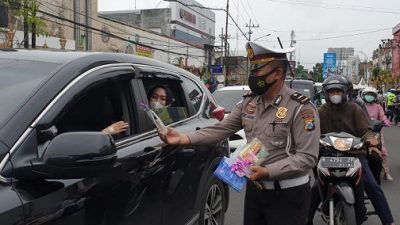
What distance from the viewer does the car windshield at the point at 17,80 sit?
8.34ft

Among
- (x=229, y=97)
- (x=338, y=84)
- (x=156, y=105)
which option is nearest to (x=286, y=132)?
(x=156, y=105)

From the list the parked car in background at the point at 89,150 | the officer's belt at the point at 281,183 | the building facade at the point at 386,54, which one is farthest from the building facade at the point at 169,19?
the officer's belt at the point at 281,183

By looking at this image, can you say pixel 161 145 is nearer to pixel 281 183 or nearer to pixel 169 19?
pixel 281 183

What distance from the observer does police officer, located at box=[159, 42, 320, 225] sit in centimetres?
302

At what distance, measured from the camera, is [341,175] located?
15.2 feet

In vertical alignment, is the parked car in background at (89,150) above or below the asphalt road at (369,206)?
above

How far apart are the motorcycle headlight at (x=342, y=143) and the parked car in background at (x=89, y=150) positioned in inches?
46.7

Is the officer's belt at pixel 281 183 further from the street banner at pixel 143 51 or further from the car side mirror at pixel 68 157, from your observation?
the street banner at pixel 143 51

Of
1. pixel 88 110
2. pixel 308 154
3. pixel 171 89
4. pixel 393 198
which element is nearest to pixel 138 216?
pixel 88 110

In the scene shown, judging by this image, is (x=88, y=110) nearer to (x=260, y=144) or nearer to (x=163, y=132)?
(x=163, y=132)

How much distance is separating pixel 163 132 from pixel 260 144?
0.59m

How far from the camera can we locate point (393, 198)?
727cm

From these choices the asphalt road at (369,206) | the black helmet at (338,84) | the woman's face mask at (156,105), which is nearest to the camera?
the woman's face mask at (156,105)

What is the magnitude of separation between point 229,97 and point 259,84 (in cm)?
697
